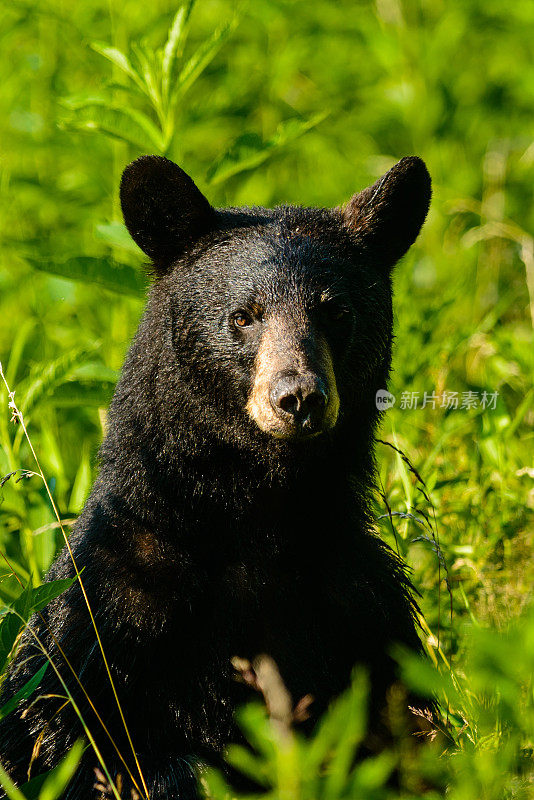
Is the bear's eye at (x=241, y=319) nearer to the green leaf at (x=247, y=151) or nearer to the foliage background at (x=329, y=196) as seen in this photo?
the foliage background at (x=329, y=196)

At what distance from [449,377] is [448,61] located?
2402 millimetres

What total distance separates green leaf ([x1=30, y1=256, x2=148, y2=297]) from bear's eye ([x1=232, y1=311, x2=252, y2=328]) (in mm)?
928

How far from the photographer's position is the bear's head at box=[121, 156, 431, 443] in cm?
274

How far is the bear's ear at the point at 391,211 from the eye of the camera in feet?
10.6

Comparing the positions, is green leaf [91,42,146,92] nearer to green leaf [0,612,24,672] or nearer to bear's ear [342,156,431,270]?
bear's ear [342,156,431,270]

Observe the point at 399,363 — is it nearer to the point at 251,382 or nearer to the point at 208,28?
the point at 251,382

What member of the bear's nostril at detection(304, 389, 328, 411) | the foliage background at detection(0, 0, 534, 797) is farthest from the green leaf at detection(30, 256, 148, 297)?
the bear's nostril at detection(304, 389, 328, 411)

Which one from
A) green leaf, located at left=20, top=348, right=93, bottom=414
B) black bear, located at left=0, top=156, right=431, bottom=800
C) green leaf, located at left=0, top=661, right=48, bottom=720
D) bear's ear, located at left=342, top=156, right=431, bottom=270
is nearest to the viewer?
green leaf, located at left=0, top=661, right=48, bottom=720

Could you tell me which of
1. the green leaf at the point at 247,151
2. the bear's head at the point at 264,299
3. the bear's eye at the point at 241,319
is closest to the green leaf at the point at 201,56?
the green leaf at the point at 247,151

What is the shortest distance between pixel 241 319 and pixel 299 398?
1.46ft

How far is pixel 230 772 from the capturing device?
2.73m

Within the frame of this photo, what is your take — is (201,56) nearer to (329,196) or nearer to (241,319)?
(241,319)

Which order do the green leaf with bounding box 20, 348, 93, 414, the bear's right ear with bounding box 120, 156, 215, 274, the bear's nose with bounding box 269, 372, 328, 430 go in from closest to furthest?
the bear's nose with bounding box 269, 372, 328, 430
the bear's right ear with bounding box 120, 156, 215, 274
the green leaf with bounding box 20, 348, 93, 414

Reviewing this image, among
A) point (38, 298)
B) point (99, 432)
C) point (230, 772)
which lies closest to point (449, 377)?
point (99, 432)
